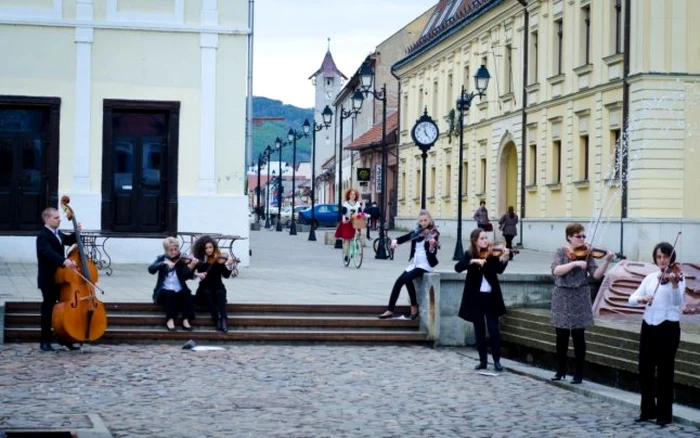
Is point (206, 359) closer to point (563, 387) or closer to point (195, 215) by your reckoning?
point (563, 387)

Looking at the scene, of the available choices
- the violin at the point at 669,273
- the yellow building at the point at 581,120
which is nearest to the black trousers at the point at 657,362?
the violin at the point at 669,273

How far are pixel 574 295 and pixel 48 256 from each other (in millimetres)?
5867

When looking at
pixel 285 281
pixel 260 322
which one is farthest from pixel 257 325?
pixel 285 281

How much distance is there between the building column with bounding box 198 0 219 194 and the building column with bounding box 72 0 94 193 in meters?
2.31

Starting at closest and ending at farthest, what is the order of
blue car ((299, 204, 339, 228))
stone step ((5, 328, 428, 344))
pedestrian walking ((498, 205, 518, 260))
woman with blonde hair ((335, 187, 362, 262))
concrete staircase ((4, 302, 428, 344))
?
A: stone step ((5, 328, 428, 344)) → concrete staircase ((4, 302, 428, 344)) → woman with blonde hair ((335, 187, 362, 262)) → pedestrian walking ((498, 205, 518, 260)) → blue car ((299, 204, 339, 228))

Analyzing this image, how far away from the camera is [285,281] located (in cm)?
2442

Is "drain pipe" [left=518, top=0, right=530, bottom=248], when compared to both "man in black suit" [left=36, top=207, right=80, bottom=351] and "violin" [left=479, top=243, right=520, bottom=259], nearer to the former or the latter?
"violin" [left=479, top=243, right=520, bottom=259]

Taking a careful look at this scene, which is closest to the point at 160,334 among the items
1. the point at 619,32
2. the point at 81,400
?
the point at 81,400

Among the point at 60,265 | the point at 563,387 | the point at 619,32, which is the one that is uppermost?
the point at 619,32

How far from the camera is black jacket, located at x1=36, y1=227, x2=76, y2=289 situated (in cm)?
1538

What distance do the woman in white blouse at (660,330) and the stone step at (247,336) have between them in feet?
20.8

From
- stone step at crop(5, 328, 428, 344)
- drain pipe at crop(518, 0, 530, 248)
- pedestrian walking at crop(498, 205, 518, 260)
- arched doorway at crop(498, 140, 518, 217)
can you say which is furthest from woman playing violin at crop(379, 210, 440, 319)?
arched doorway at crop(498, 140, 518, 217)

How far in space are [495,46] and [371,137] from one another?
28.7 m

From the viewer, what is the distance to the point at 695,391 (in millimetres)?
12094
